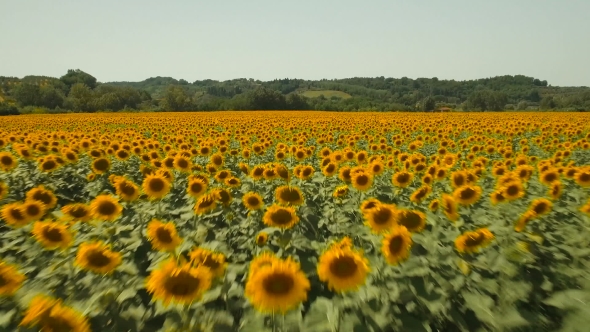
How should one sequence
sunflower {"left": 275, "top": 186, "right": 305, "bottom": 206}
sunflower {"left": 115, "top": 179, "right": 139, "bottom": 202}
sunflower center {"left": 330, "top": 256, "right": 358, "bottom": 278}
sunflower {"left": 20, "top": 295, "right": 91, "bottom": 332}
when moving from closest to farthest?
sunflower {"left": 20, "top": 295, "right": 91, "bottom": 332}
sunflower center {"left": 330, "top": 256, "right": 358, "bottom": 278}
sunflower {"left": 275, "top": 186, "right": 305, "bottom": 206}
sunflower {"left": 115, "top": 179, "right": 139, "bottom": 202}

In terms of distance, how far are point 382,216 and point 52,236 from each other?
10.4ft

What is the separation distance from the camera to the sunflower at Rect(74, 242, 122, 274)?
2941mm

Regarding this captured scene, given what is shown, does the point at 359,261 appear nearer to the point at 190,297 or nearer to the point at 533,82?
the point at 190,297

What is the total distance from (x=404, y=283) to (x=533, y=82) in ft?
496

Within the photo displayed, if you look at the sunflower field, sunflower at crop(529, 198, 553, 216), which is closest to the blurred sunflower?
the sunflower field

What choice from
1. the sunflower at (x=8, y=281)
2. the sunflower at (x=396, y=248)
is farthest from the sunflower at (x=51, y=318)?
the sunflower at (x=396, y=248)

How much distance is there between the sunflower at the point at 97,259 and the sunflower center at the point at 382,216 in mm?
2286

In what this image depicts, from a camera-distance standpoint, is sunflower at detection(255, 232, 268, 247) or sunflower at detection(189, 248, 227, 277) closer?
sunflower at detection(189, 248, 227, 277)

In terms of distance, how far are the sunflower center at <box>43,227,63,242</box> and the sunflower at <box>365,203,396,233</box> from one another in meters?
3.01

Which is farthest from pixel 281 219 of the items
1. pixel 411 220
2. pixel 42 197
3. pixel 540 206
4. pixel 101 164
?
pixel 101 164

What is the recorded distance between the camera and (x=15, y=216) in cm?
438

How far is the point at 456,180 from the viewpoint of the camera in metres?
5.49

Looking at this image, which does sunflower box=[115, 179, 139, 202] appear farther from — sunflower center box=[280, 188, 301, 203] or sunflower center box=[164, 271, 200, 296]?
sunflower center box=[164, 271, 200, 296]

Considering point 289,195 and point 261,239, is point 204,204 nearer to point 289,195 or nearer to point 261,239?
point 261,239
